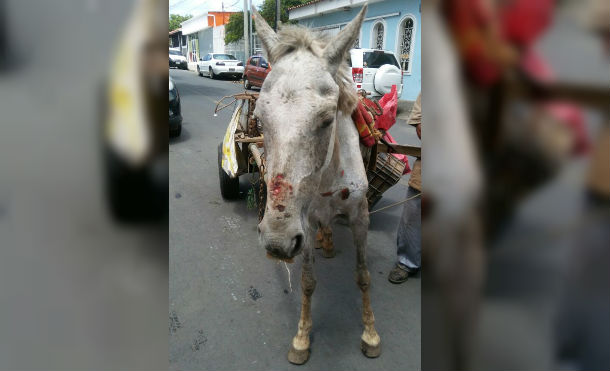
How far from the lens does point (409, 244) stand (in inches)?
131

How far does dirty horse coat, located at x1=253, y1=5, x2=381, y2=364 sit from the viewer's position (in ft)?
5.35

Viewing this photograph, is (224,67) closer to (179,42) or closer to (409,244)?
(409,244)

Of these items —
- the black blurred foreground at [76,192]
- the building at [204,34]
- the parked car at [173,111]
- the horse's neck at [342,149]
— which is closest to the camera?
the black blurred foreground at [76,192]

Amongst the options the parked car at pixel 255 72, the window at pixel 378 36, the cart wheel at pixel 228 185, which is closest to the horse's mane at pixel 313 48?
the cart wheel at pixel 228 185

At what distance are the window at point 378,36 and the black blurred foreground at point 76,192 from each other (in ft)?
49.9

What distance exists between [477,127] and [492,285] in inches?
10.1

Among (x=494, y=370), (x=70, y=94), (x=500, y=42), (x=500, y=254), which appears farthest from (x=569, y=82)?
(x=70, y=94)

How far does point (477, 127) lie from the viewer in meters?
0.51

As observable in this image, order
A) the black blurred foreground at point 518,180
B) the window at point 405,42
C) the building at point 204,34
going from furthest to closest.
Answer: the building at point 204,34
the window at point 405,42
the black blurred foreground at point 518,180

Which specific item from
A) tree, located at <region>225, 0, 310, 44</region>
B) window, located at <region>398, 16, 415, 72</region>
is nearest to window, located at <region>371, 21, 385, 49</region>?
window, located at <region>398, 16, 415, 72</region>

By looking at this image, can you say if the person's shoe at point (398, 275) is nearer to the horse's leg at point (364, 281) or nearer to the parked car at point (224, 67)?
the horse's leg at point (364, 281)

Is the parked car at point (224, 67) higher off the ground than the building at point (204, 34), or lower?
lower

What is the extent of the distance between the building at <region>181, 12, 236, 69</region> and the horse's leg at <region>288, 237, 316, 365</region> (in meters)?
33.1

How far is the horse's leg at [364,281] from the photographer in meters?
2.54
